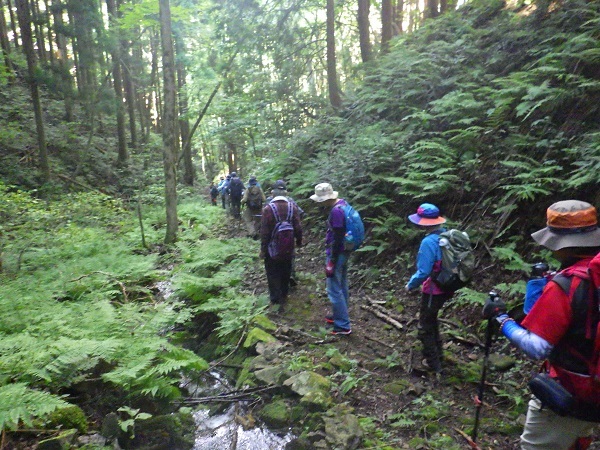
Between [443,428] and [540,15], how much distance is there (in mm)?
10072

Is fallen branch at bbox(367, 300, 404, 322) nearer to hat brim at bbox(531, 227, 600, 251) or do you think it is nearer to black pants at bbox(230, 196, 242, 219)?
hat brim at bbox(531, 227, 600, 251)

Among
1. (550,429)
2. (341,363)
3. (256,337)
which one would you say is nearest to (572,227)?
(550,429)

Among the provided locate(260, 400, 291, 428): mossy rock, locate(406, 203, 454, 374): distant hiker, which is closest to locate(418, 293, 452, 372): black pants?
locate(406, 203, 454, 374): distant hiker

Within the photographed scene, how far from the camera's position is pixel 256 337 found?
614 centimetres

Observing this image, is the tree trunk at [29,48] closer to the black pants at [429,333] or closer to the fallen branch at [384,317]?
the fallen branch at [384,317]

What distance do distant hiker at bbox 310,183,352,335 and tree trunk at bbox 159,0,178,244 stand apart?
24.6ft

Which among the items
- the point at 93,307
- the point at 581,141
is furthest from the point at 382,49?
the point at 93,307

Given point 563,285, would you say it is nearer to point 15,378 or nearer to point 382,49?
point 15,378

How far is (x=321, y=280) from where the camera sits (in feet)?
28.3

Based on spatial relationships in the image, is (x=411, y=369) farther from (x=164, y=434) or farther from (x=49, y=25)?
(x=49, y=25)

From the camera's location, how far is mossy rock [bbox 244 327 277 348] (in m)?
6.09

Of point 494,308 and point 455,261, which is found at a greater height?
point 494,308

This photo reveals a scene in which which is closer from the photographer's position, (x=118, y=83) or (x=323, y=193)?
(x=323, y=193)

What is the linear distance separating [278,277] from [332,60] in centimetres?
1031
